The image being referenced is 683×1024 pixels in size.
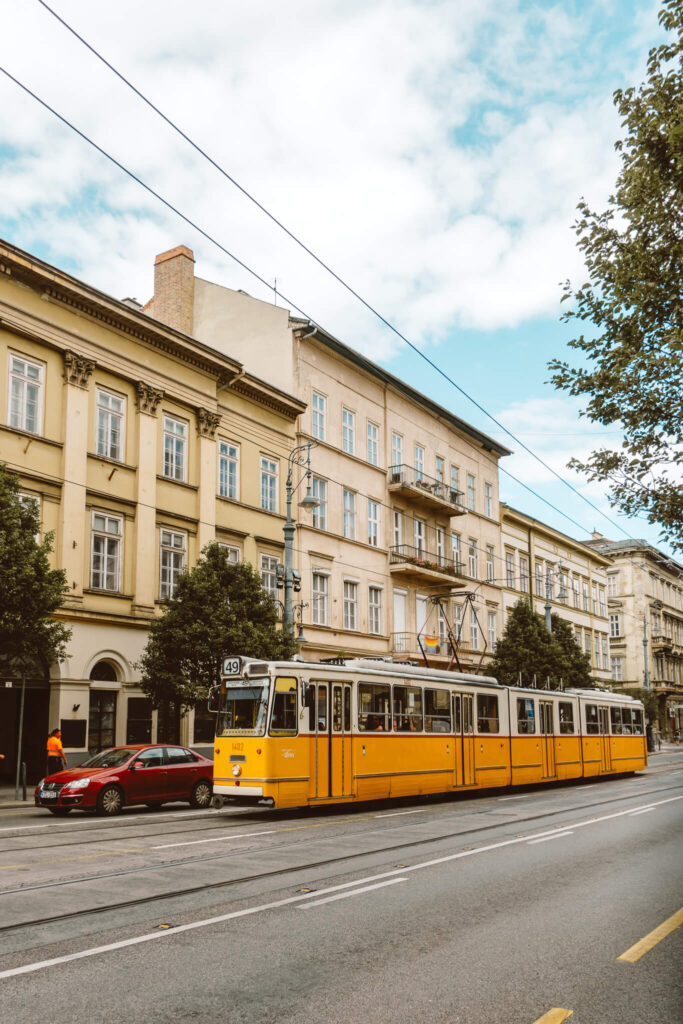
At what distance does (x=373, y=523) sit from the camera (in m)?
39.2

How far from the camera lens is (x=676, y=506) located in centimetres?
1900

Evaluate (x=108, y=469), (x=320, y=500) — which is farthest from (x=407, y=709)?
(x=320, y=500)

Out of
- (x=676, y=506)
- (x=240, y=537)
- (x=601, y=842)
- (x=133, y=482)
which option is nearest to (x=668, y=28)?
(x=676, y=506)

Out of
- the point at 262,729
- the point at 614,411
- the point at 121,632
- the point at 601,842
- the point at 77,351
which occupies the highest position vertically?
the point at 77,351

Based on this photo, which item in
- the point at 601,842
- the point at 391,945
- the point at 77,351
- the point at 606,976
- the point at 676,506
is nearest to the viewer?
the point at 606,976

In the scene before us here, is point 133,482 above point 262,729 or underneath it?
above

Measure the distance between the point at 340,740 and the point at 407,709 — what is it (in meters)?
2.51

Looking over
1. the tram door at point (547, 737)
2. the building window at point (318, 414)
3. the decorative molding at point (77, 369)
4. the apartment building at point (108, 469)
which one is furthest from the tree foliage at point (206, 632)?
the building window at point (318, 414)

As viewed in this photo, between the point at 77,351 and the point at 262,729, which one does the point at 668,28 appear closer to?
the point at 262,729

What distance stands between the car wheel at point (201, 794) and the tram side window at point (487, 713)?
6.91 m

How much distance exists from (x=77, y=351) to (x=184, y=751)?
11563mm

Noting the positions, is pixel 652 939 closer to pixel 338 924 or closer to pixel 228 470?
pixel 338 924

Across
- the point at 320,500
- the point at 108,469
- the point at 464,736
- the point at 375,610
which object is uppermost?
the point at 320,500

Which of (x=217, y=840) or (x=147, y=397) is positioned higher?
(x=147, y=397)
